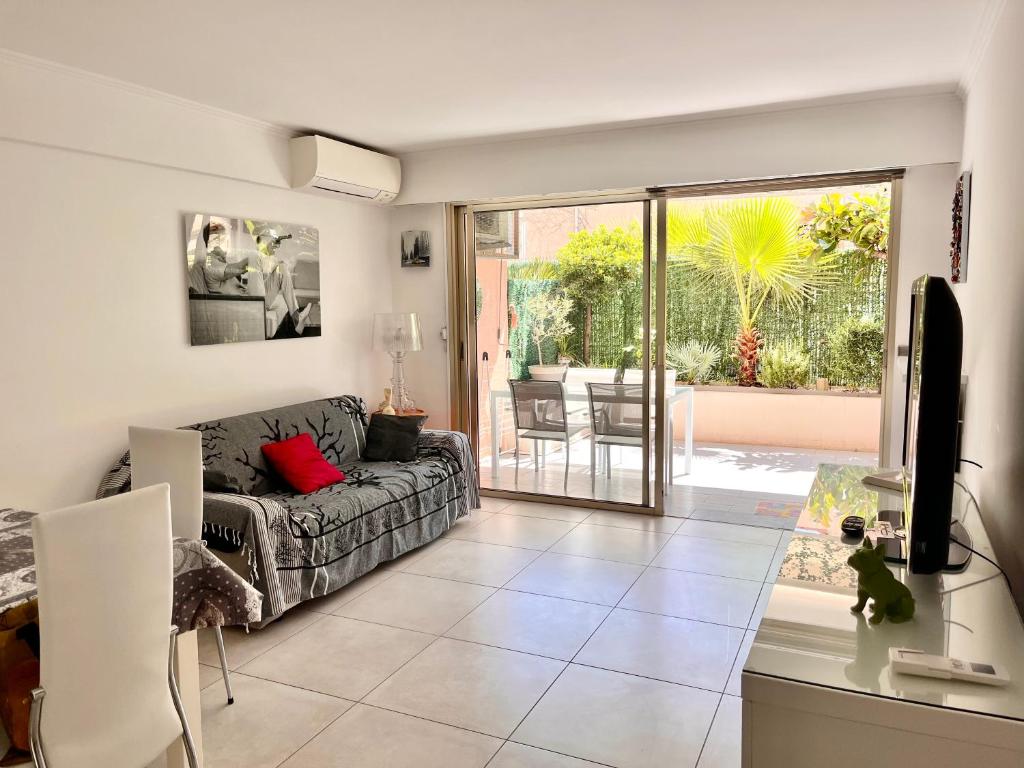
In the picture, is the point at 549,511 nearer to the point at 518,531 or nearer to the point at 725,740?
the point at 518,531

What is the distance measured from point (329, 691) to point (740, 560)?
244cm

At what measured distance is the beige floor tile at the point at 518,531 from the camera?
465 cm

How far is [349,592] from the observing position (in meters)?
3.90

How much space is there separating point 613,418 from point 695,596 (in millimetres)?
1774

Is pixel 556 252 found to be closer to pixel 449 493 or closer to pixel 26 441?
pixel 449 493

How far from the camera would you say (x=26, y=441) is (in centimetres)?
335


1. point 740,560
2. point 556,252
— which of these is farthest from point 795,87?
point 740,560

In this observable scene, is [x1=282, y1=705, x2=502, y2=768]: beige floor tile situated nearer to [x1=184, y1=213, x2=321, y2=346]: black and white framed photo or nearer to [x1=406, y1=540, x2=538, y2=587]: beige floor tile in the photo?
[x1=406, y1=540, x2=538, y2=587]: beige floor tile

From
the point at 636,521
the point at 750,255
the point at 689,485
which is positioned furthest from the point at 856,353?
the point at 636,521

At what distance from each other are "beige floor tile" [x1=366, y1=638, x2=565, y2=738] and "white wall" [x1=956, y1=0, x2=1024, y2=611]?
1.64 m

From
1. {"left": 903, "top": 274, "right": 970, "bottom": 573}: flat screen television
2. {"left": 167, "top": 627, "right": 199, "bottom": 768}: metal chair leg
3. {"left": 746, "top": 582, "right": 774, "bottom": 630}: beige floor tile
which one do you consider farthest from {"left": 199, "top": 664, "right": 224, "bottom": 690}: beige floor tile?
{"left": 903, "top": 274, "right": 970, "bottom": 573}: flat screen television

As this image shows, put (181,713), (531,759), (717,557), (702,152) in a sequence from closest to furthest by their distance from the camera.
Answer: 1. (181,713)
2. (531,759)
3. (717,557)
4. (702,152)

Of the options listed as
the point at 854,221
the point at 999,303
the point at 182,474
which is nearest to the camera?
the point at 999,303

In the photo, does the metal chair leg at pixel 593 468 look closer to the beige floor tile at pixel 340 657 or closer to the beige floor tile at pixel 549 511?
the beige floor tile at pixel 549 511
